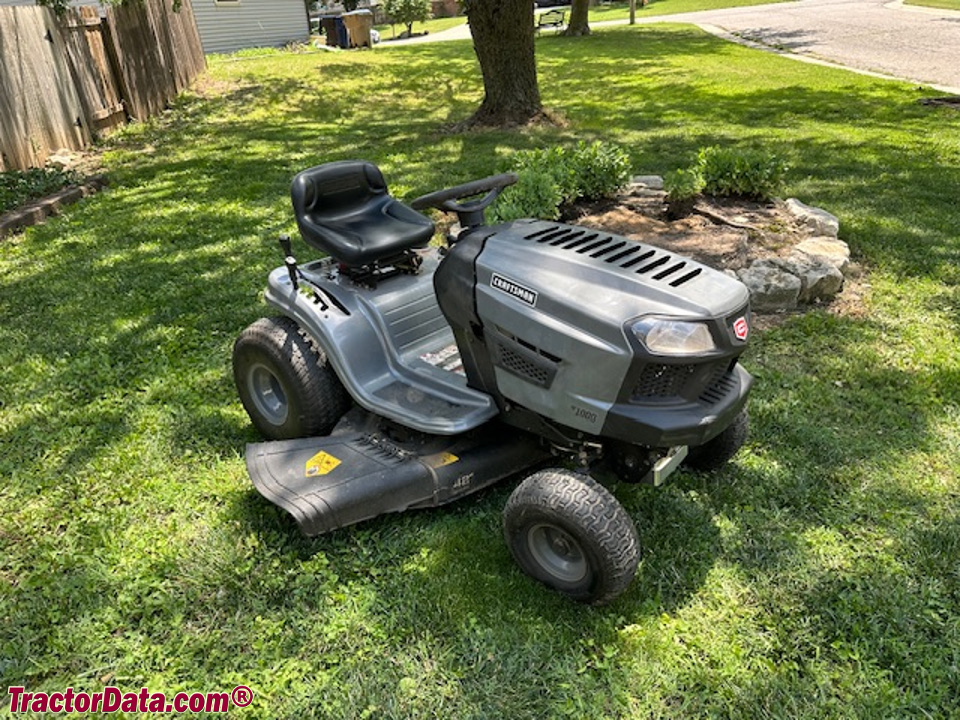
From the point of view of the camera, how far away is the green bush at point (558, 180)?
5.08 metres

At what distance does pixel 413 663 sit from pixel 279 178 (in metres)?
6.57

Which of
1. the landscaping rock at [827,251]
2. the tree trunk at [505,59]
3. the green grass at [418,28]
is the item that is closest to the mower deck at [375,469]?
the landscaping rock at [827,251]

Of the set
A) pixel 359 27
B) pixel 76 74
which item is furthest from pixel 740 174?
pixel 359 27

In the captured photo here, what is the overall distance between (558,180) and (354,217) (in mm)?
2533

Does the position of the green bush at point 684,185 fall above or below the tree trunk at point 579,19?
below

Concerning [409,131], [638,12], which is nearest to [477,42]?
[409,131]

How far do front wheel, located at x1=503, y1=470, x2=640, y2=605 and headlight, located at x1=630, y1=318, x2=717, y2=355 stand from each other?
0.51m

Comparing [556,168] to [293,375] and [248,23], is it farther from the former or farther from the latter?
[248,23]

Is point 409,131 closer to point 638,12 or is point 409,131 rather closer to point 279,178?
point 279,178

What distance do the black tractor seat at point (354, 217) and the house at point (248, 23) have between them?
828 inches

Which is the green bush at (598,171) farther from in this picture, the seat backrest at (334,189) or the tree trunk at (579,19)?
the tree trunk at (579,19)

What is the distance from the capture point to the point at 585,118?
10.2m

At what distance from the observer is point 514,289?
2.40 m

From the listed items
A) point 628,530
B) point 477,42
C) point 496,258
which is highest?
point 477,42
